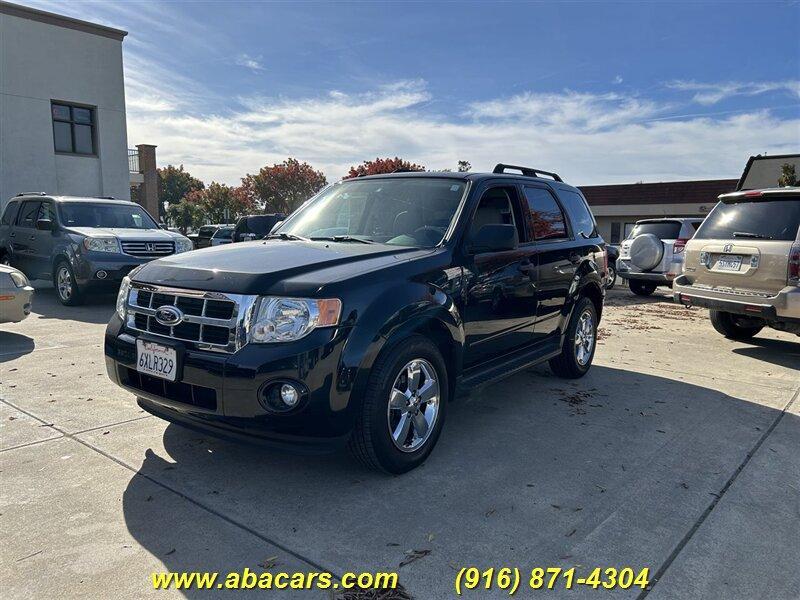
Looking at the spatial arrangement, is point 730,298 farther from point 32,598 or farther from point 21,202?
point 21,202

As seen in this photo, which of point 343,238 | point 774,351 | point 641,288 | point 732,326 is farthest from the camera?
point 641,288

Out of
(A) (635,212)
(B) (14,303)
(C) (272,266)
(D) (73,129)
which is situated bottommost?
(B) (14,303)

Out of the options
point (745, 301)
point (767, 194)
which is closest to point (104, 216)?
point (745, 301)

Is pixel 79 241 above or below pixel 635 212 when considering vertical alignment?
below

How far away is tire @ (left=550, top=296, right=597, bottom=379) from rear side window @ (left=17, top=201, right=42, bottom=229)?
966 cm

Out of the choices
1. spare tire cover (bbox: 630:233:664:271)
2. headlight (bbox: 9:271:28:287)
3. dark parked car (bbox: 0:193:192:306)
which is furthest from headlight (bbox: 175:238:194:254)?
spare tire cover (bbox: 630:233:664:271)

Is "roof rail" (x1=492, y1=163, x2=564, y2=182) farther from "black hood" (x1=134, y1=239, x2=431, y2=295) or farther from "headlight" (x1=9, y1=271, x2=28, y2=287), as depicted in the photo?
"headlight" (x1=9, y1=271, x2=28, y2=287)

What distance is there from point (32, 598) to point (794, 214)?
7.56 m

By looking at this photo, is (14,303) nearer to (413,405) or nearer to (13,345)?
(13,345)

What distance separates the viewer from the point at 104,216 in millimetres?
10477

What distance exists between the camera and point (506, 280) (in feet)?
14.7

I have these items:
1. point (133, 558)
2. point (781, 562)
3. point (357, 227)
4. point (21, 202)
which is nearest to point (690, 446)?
point (781, 562)

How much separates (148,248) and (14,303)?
293cm

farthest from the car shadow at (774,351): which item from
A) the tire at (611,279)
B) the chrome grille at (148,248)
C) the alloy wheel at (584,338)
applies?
the chrome grille at (148,248)
